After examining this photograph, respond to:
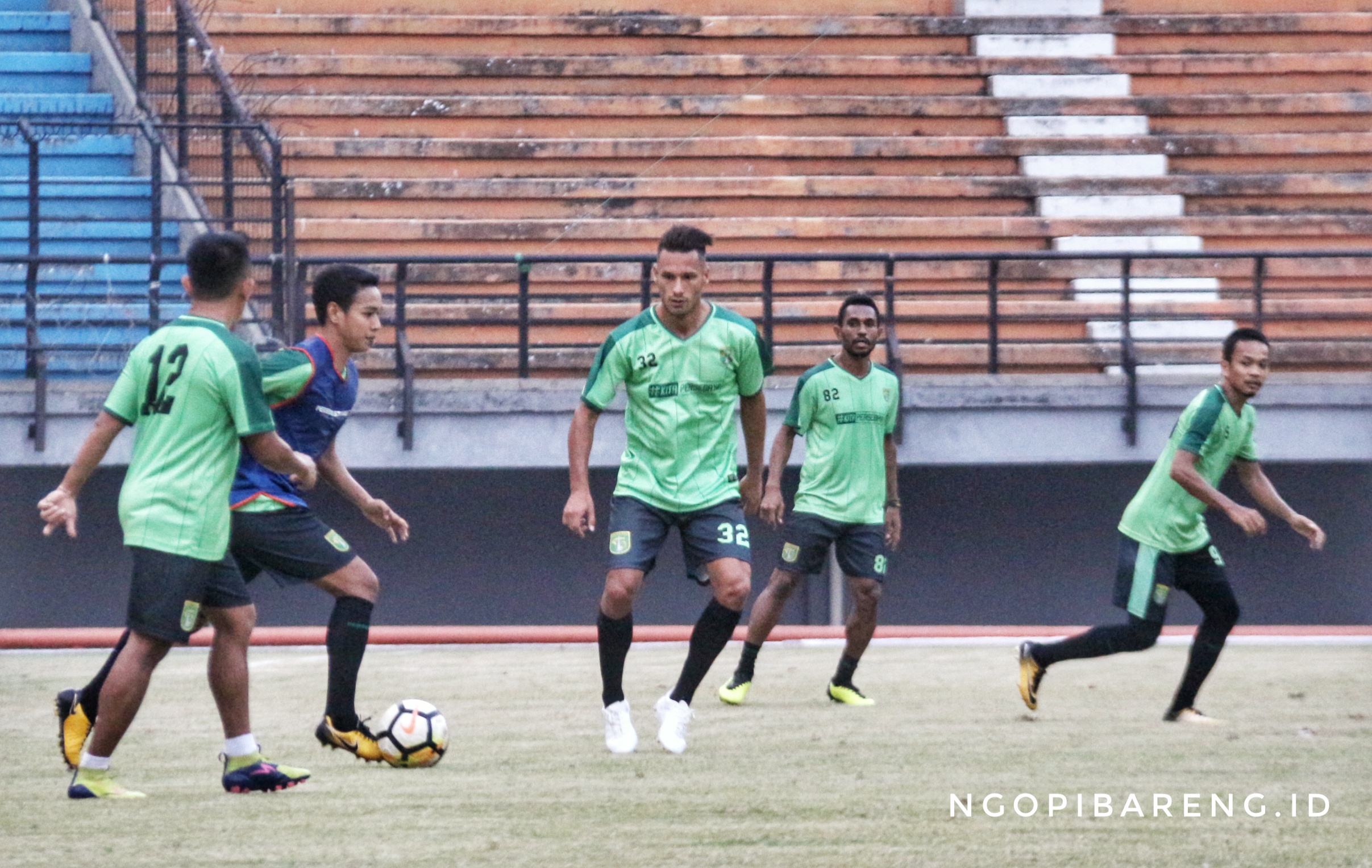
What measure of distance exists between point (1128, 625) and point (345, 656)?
3.48m

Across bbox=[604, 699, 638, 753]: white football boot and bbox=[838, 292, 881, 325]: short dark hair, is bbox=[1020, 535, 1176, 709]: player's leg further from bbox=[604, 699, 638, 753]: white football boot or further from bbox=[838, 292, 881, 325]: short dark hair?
bbox=[604, 699, 638, 753]: white football boot

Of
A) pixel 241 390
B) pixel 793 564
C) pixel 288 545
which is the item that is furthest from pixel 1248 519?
pixel 241 390

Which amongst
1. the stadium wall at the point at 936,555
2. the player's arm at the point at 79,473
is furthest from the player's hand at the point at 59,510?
the stadium wall at the point at 936,555

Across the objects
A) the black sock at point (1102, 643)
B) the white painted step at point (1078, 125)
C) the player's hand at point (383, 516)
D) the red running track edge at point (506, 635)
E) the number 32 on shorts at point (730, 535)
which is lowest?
the red running track edge at point (506, 635)

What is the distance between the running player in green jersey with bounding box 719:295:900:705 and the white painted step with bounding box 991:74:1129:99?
9301 mm

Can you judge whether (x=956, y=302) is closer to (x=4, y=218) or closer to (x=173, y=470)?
(x=4, y=218)

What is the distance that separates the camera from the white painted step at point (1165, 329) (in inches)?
592

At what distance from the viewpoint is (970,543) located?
49.2ft

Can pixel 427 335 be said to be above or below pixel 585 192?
below

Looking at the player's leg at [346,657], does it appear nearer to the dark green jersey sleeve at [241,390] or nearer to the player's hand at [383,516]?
the player's hand at [383,516]

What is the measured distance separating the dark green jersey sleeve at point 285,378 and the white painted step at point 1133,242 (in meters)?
11.1

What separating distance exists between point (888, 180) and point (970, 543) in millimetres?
3561

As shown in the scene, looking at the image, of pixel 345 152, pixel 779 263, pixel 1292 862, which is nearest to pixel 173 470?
pixel 1292 862

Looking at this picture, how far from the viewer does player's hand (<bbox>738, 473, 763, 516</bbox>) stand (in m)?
7.20
